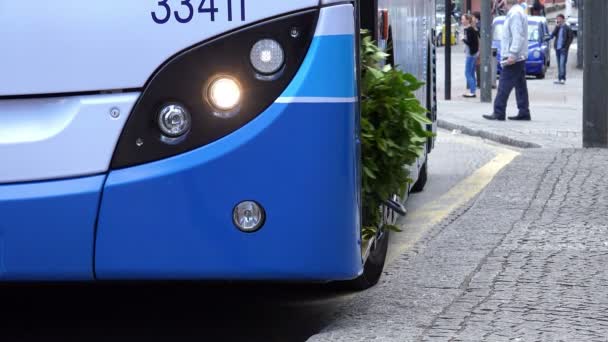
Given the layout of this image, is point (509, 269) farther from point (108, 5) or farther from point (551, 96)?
point (551, 96)

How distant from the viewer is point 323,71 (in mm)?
4367

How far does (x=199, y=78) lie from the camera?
14.3 feet

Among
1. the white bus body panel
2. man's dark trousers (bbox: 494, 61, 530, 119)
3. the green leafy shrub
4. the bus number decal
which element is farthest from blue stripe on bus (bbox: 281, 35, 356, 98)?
man's dark trousers (bbox: 494, 61, 530, 119)

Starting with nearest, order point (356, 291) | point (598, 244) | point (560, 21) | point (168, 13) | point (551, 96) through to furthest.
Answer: point (168, 13) < point (356, 291) < point (598, 244) < point (551, 96) < point (560, 21)

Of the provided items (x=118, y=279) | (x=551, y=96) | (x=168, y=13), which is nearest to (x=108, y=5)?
(x=168, y=13)

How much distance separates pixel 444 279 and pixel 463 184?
4.73m

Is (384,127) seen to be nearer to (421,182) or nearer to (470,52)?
(421,182)

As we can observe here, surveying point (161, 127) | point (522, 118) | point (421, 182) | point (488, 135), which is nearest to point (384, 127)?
point (161, 127)

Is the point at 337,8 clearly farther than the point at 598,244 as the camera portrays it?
No

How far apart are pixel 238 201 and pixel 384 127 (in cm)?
100

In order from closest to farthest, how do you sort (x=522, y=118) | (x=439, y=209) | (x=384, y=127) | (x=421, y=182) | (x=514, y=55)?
1. (x=384, y=127)
2. (x=439, y=209)
3. (x=421, y=182)
4. (x=514, y=55)
5. (x=522, y=118)

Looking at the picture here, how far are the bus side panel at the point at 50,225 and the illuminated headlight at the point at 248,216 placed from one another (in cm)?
45

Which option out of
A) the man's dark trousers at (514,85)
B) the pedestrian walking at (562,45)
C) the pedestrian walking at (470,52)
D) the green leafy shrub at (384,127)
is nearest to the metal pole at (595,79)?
the man's dark trousers at (514,85)

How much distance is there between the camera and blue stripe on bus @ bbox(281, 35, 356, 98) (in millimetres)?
4352
